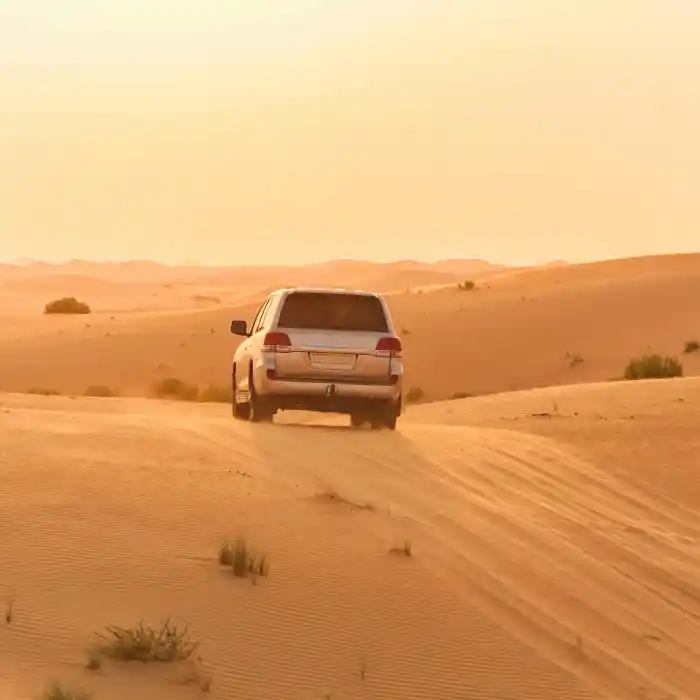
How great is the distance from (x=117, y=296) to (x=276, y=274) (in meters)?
43.7

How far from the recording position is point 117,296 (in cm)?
8950

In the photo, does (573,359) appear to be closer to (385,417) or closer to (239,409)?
(239,409)

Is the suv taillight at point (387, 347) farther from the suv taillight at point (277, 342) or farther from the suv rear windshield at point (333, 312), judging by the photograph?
the suv taillight at point (277, 342)

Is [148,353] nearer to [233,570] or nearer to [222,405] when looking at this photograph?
[222,405]

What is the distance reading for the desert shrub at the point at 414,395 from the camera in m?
31.6

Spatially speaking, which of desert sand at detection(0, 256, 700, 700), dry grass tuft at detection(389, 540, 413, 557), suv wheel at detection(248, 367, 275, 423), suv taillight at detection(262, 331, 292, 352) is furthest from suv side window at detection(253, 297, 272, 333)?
dry grass tuft at detection(389, 540, 413, 557)

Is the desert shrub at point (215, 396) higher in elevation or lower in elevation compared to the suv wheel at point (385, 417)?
lower

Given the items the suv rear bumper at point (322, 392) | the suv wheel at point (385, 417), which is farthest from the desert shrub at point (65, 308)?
the suv rear bumper at point (322, 392)

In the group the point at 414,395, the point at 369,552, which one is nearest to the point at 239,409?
the point at 369,552

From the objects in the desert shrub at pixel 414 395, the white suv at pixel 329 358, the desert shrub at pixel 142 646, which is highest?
the white suv at pixel 329 358

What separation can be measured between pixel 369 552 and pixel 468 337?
2960cm

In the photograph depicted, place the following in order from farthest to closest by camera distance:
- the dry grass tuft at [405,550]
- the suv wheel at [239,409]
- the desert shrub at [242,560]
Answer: the suv wheel at [239,409]
the dry grass tuft at [405,550]
the desert shrub at [242,560]

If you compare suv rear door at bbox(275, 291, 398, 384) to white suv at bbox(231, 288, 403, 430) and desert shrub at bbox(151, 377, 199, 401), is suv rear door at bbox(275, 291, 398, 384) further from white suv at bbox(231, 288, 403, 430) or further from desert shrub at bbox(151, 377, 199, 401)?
desert shrub at bbox(151, 377, 199, 401)

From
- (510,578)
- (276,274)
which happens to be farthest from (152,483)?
(276,274)
